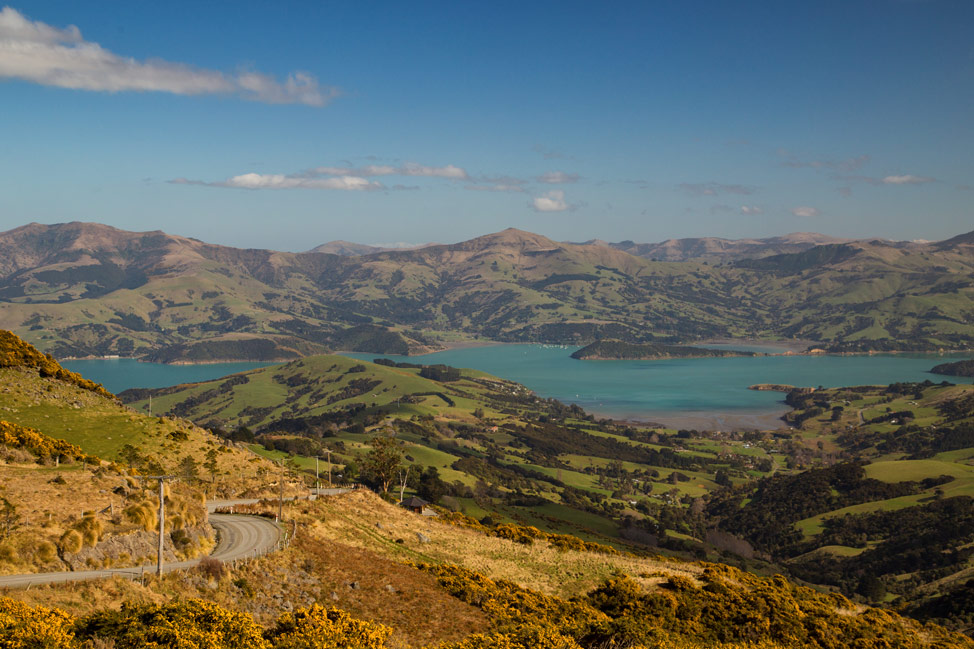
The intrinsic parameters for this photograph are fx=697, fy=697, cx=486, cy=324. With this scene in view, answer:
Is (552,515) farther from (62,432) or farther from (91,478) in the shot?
(91,478)

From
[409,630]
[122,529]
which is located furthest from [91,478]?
[409,630]

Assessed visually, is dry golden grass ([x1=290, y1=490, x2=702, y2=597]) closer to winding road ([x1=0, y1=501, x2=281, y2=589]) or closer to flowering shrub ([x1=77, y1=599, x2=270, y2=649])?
winding road ([x1=0, y1=501, x2=281, y2=589])

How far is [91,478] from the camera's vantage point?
42500 mm

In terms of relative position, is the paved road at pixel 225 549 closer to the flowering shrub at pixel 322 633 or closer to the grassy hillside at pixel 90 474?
the grassy hillside at pixel 90 474

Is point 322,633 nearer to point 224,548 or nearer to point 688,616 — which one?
point 224,548

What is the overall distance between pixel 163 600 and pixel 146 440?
Result: 4673cm

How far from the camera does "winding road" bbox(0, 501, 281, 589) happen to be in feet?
94.9

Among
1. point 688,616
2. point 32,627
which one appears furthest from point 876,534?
point 32,627

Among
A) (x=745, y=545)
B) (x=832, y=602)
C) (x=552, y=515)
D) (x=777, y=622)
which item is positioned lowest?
(x=745, y=545)

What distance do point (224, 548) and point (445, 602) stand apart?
1299 cm

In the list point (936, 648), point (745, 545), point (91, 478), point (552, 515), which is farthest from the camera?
point (745, 545)

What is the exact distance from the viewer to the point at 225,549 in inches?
1558

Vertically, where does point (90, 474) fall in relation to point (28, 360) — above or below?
below

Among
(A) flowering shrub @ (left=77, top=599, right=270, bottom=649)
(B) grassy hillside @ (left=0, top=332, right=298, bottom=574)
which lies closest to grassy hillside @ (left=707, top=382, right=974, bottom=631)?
(B) grassy hillside @ (left=0, top=332, right=298, bottom=574)
